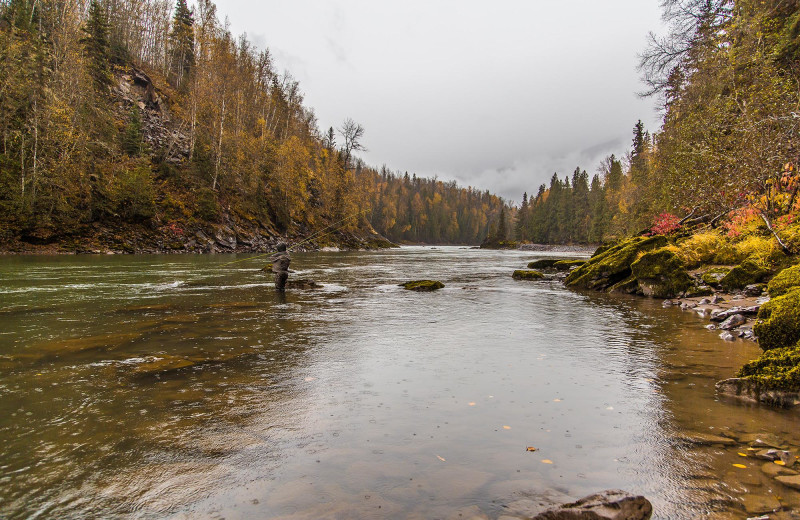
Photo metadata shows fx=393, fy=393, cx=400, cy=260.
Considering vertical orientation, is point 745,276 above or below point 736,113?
below

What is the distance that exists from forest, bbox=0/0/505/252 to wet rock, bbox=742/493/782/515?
1175 inches

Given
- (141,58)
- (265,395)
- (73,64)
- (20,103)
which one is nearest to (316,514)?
(265,395)

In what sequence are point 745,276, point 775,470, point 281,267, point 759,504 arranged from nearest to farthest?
point 759,504 < point 775,470 < point 745,276 < point 281,267

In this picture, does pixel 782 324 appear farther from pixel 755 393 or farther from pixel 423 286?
pixel 423 286

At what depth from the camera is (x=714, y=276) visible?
51.0 feet

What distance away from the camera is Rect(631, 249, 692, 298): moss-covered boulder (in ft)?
49.6

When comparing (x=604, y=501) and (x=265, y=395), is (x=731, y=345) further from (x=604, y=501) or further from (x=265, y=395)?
(x=265, y=395)

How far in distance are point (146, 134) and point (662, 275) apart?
5371 cm

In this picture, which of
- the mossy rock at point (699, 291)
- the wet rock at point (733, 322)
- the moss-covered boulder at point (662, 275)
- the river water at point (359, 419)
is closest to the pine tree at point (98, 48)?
the river water at point (359, 419)

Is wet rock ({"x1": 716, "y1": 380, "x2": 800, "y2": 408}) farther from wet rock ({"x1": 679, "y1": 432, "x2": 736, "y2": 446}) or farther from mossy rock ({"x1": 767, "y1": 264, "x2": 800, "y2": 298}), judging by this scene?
mossy rock ({"x1": 767, "y1": 264, "x2": 800, "y2": 298})

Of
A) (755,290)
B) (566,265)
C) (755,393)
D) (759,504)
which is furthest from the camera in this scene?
(566,265)

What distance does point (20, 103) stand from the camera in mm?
29484

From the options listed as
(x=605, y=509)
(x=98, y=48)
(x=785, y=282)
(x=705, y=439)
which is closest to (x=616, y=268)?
(x=785, y=282)

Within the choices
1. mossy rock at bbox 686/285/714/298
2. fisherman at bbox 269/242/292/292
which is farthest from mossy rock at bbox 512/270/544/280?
fisherman at bbox 269/242/292/292
